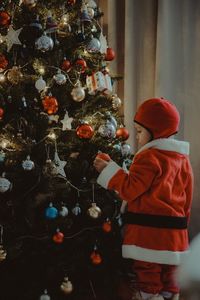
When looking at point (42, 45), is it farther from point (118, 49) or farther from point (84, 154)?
point (118, 49)

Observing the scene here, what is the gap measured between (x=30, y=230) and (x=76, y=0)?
1153 mm

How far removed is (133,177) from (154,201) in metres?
0.15

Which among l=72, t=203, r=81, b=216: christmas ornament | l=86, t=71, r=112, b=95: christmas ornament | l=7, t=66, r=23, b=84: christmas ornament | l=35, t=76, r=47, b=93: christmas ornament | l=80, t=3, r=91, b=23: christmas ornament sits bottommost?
l=72, t=203, r=81, b=216: christmas ornament

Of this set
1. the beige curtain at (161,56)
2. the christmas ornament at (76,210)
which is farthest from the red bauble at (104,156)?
the beige curtain at (161,56)

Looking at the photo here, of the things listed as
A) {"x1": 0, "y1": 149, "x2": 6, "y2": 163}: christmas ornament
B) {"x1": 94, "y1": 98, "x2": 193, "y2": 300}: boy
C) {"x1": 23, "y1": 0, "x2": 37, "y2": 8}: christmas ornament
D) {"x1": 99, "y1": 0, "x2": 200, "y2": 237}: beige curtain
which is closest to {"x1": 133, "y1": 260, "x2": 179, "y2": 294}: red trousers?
{"x1": 94, "y1": 98, "x2": 193, "y2": 300}: boy

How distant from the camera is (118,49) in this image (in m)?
3.12

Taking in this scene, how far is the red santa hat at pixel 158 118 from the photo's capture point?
78.6 inches

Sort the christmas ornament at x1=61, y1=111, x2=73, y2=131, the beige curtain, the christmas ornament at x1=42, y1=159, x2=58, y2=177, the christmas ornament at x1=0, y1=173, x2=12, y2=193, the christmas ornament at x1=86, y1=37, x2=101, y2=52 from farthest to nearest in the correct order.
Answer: the beige curtain → the christmas ornament at x1=61, y1=111, x2=73, y2=131 → the christmas ornament at x1=86, y1=37, x2=101, y2=52 → the christmas ornament at x1=42, y1=159, x2=58, y2=177 → the christmas ornament at x1=0, y1=173, x2=12, y2=193

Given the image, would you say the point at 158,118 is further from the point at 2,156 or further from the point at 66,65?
the point at 2,156

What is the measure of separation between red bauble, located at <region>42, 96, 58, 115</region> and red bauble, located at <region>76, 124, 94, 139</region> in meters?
0.14

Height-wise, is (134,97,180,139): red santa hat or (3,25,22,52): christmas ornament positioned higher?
(3,25,22,52): christmas ornament

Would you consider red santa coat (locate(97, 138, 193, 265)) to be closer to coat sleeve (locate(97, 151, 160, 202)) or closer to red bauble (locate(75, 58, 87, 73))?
coat sleeve (locate(97, 151, 160, 202))

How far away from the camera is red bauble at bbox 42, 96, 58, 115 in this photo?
1879 millimetres

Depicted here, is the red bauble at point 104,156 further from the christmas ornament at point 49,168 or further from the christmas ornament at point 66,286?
the christmas ornament at point 66,286
